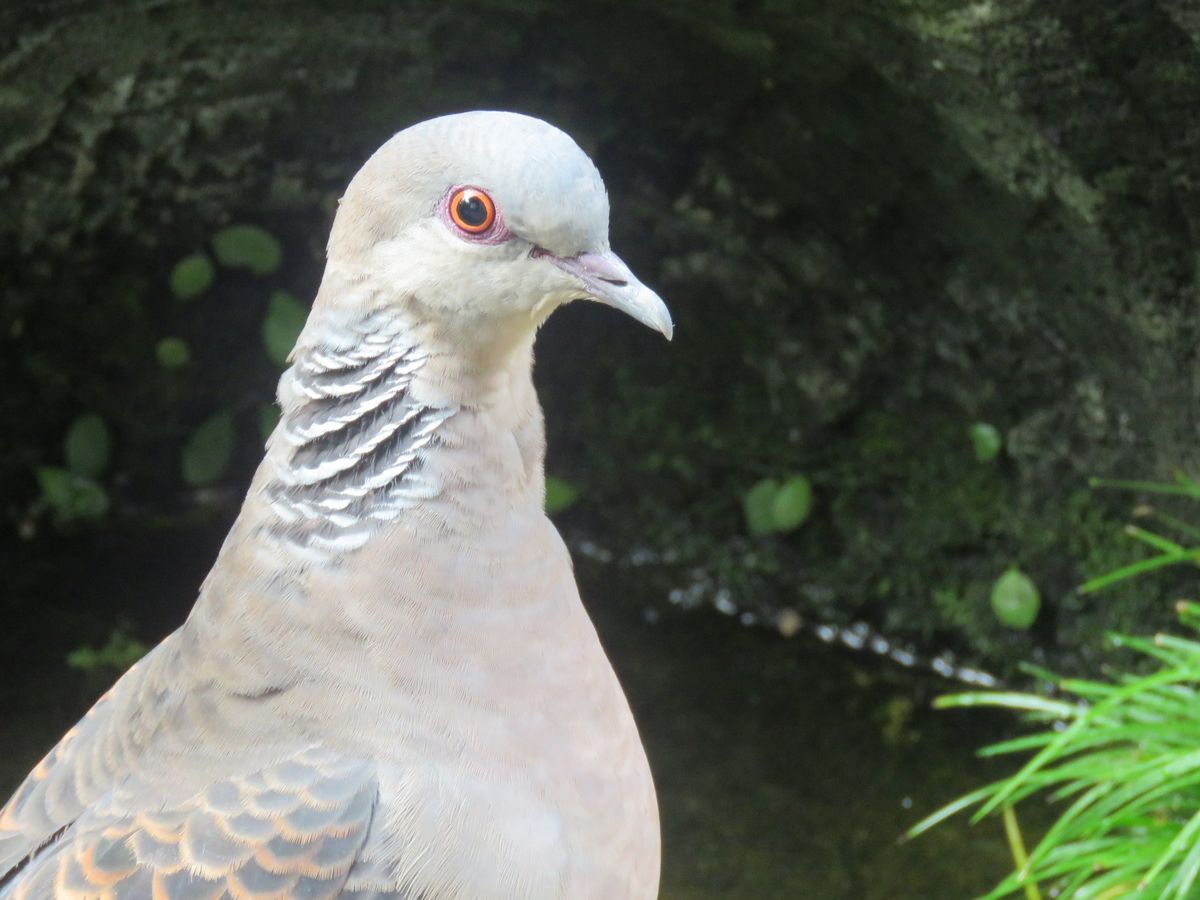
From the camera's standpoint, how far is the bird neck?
1.54m

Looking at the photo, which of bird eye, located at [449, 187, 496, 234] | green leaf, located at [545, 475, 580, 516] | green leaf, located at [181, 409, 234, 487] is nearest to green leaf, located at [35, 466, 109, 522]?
green leaf, located at [181, 409, 234, 487]

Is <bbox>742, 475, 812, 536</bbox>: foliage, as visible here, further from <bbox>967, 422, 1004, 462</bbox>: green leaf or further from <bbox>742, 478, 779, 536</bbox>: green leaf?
<bbox>967, 422, 1004, 462</bbox>: green leaf

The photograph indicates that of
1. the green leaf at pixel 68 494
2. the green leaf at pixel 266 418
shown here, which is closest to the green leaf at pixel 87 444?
the green leaf at pixel 68 494

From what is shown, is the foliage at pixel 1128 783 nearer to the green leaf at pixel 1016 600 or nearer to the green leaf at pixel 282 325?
the green leaf at pixel 1016 600

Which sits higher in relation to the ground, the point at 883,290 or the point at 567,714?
the point at 883,290

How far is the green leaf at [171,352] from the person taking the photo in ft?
12.6

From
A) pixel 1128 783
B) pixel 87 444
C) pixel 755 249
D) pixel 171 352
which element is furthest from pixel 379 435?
pixel 87 444

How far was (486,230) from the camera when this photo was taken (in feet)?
4.76

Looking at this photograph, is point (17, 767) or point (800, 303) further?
point (800, 303)

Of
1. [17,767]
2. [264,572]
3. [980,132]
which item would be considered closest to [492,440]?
[264,572]

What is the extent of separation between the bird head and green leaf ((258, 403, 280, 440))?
7.92ft

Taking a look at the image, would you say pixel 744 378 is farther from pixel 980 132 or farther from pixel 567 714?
pixel 567 714

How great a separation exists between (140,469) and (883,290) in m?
2.05

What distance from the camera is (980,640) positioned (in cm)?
354
